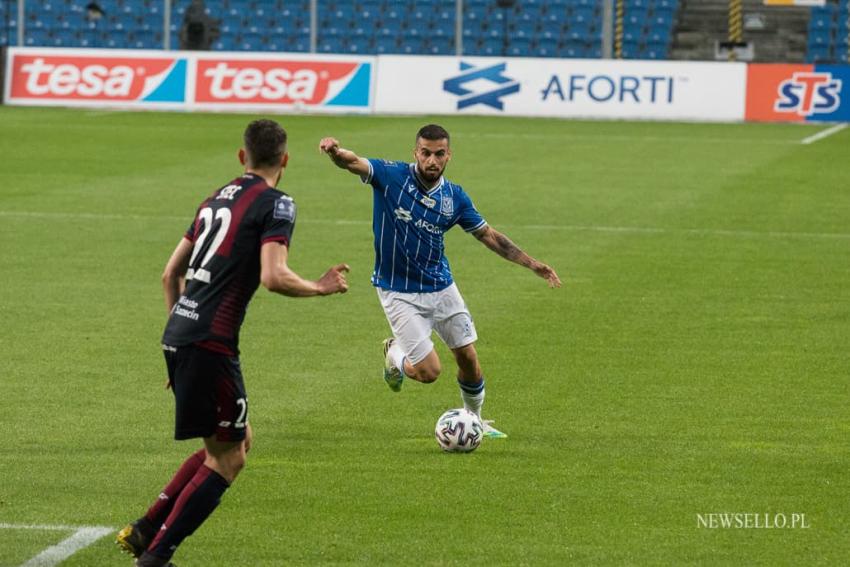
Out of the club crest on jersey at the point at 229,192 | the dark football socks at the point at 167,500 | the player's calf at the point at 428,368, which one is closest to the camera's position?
the club crest on jersey at the point at 229,192

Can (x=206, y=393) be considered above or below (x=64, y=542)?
above

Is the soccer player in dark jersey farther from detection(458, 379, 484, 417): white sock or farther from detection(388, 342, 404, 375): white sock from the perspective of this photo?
detection(388, 342, 404, 375): white sock

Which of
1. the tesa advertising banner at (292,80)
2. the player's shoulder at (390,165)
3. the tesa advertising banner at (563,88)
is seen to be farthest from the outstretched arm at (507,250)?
the tesa advertising banner at (292,80)

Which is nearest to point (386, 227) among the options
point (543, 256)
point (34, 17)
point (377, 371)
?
point (377, 371)

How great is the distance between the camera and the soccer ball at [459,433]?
930 centimetres

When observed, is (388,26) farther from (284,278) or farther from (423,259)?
(284,278)

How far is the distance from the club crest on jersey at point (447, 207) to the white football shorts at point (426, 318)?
0.48 meters

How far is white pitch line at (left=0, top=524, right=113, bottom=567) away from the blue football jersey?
2.82 meters

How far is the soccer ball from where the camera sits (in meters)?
9.30

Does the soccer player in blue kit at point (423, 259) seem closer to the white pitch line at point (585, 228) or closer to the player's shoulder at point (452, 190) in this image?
the player's shoulder at point (452, 190)

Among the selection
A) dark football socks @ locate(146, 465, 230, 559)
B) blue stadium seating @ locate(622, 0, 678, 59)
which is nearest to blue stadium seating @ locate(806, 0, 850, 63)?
blue stadium seating @ locate(622, 0, 678, 59)

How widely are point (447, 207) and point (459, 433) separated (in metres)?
1.41

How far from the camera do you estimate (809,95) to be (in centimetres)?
3541

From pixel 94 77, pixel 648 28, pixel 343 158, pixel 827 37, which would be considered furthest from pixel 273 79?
pixel 343 158
